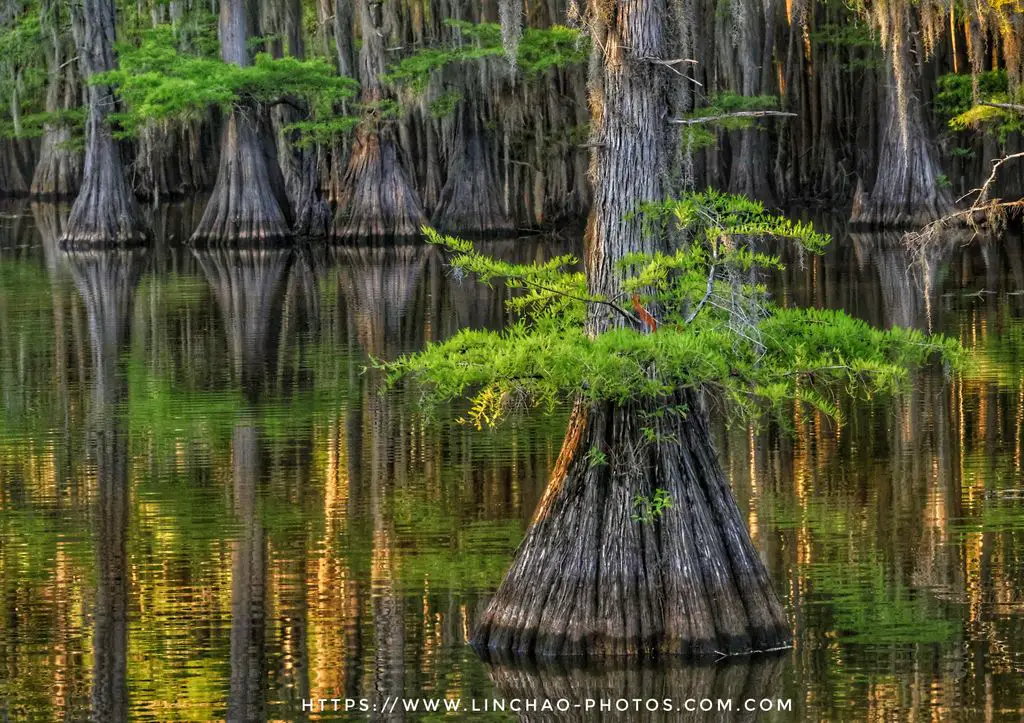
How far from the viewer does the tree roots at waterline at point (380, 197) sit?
115 feet

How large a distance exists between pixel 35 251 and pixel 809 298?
58.3ft

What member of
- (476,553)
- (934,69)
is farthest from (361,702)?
(934,69)

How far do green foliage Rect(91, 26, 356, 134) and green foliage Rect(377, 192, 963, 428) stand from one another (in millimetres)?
24227

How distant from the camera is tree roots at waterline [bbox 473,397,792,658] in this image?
7.79 metres

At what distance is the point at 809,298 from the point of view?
73.9ft

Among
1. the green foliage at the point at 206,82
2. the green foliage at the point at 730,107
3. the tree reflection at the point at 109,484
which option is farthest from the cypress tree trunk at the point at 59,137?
the tree reflection at the point at 109,484

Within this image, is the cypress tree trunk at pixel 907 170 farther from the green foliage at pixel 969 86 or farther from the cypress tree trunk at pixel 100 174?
the cypress tree trunk at pixel 100 174

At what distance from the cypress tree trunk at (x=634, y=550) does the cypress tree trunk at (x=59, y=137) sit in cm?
3894

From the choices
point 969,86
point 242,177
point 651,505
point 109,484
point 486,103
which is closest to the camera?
point 651,505

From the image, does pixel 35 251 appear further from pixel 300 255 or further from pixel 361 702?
pixel 361 702

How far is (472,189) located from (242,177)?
459cm

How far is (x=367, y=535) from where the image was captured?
1044cm

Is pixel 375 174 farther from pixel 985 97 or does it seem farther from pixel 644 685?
pixel 644 685

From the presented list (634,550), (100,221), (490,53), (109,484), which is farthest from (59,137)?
(634,550)
